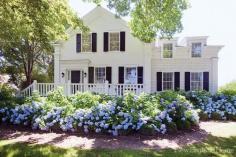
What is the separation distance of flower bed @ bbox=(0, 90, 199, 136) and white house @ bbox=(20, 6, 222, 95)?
36.1 feet

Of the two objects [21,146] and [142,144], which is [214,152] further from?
[21,146]

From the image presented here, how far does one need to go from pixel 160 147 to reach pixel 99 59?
15012mm

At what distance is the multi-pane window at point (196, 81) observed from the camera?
69.1 ft

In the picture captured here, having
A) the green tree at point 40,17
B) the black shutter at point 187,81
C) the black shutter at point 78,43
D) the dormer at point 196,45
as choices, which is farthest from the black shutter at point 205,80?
the green tree at point 40,17

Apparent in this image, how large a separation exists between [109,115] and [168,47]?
1399 centimetres

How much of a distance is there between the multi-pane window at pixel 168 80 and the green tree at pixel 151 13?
3445 mm

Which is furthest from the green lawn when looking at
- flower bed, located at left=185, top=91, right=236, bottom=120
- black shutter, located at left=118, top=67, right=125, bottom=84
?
black shutter, located at left=118, top=67, right=125, bottom=84

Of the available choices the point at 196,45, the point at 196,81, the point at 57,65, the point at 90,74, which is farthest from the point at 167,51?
the point at 57,65

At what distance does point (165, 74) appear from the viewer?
21.5 meters

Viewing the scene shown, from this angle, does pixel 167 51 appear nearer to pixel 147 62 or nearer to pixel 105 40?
pixel 147 62

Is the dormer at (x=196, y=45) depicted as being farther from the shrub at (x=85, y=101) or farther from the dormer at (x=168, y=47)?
the shrub at (x=85, y=101)

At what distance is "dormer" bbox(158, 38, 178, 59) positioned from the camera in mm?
21453

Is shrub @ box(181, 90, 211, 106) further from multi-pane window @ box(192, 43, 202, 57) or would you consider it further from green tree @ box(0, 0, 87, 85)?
multi-pane window @ box(192, 43, 202, 57)

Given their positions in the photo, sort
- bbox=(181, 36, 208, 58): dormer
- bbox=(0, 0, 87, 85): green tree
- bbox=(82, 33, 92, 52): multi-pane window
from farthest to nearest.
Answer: bbox=(82, 33, 92, 52): multi-pane window, bbox=(181, 36, 208, 58): dormer, bbox=(0, 0, 87, 85): green tree
